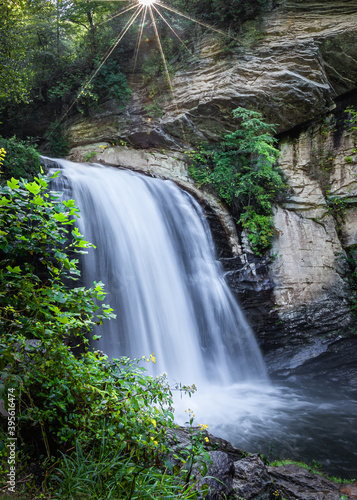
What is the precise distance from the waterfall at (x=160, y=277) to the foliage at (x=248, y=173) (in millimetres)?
1211

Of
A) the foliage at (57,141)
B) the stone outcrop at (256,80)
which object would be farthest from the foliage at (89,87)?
the foliage at (57,141)

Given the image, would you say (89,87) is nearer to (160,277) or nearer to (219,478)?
(160,277)

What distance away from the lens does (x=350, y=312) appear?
8.88 meters

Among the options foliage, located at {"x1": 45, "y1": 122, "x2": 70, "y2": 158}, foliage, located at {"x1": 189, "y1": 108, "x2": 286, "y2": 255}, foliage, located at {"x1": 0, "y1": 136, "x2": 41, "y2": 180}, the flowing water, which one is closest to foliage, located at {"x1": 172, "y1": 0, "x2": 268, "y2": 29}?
foliage, located at {"x1": 189, "y1": 108, "x2": 286, "y2": 255}

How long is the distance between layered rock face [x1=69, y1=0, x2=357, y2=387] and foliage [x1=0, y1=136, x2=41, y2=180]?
3.12 meters

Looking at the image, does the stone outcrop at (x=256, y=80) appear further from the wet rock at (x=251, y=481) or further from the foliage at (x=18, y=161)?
the wet rock at (x=251, y=481)

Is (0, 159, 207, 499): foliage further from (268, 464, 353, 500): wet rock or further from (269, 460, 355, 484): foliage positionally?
(269, 460, 355, 484): foliage

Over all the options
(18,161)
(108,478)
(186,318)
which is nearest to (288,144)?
(186,318)

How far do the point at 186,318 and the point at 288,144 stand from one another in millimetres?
6868

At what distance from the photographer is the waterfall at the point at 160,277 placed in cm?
673

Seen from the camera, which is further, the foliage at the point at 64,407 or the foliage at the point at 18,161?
the foliage at the point at 18,161

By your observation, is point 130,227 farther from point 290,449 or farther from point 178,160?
point 290,449

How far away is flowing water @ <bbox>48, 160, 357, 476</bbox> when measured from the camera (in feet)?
18.6

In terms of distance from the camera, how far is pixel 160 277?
755cm
